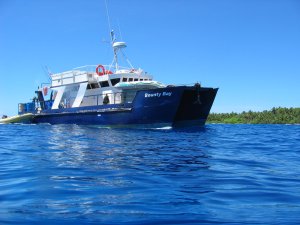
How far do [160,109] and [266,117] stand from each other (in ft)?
86.6

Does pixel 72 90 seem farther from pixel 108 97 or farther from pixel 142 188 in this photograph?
pixel 142 188

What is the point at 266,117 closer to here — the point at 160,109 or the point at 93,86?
the point at 93,86

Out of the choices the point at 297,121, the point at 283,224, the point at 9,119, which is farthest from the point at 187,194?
the point at 297,121

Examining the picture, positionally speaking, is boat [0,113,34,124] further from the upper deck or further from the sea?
the sea

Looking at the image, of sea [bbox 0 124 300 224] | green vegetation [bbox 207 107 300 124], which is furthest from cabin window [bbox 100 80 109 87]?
green vegetation [bbox 207 107 300 124]

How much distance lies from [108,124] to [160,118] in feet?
13.3

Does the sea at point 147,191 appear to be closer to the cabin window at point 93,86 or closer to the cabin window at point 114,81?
the cabin window at point 114,81

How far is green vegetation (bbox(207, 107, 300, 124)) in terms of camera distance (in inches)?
1638

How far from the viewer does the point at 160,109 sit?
20.8 metres

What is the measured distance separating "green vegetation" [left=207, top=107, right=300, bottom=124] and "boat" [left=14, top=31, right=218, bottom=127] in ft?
71.5

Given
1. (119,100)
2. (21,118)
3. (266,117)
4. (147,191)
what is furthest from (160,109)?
(266,117)

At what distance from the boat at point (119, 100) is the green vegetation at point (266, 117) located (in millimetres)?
21807

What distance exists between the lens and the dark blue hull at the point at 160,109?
20562 millimetres

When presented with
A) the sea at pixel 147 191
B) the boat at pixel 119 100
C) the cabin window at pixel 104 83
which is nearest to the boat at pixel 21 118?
the boat at pixel 119 100
